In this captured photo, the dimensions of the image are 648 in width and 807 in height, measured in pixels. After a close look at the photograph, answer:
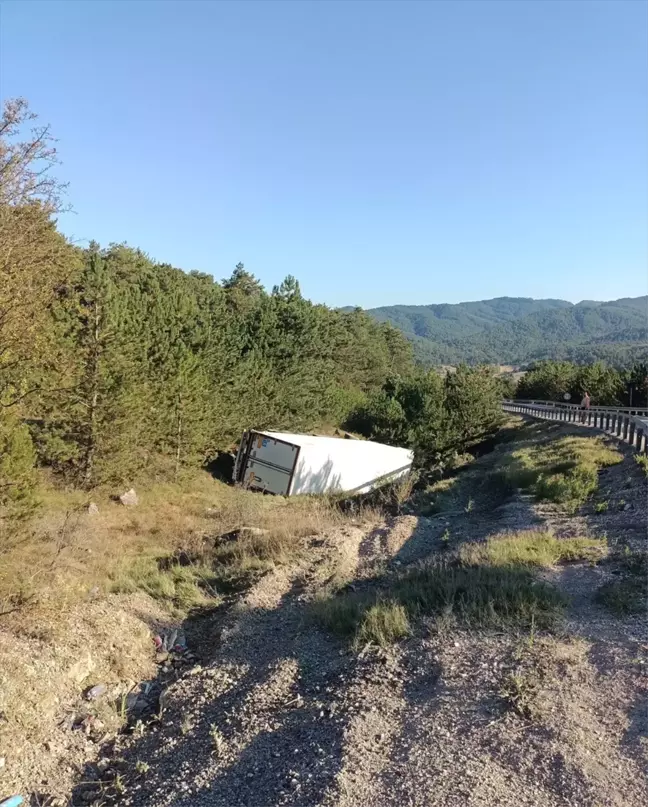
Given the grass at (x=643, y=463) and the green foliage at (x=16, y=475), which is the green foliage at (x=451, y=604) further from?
the green foliage at (x=16, y=475)

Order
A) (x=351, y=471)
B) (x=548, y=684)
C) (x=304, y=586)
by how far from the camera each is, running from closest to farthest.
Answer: (x=548, y=684)
(x=304, y=586)
(x=351, y=471)

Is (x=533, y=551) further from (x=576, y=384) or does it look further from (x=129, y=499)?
(x=576, y=384)

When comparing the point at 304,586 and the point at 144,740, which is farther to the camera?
the point at 304,586

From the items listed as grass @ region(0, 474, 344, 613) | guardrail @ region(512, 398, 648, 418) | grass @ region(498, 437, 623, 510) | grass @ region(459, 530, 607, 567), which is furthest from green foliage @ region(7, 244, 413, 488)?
guardrail @ region(512, 398, 648, 418)

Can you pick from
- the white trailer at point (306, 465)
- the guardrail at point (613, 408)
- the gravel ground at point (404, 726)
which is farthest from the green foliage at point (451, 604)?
the guardrail at point (613, 408)

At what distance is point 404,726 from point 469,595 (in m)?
2.57

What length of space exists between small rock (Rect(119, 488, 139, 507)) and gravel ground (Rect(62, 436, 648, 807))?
1333 cm

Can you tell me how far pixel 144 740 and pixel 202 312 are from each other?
75.2ft

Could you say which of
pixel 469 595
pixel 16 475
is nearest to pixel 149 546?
pixel 16 475

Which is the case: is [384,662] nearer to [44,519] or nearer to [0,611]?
[0,611]

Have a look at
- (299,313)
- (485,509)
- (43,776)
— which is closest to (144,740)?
(43,776)

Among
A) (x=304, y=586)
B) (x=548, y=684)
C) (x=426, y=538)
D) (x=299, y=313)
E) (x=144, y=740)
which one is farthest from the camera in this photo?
(x=299, y=313)

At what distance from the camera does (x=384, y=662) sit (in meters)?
6.14

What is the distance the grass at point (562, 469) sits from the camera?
13.5 m
